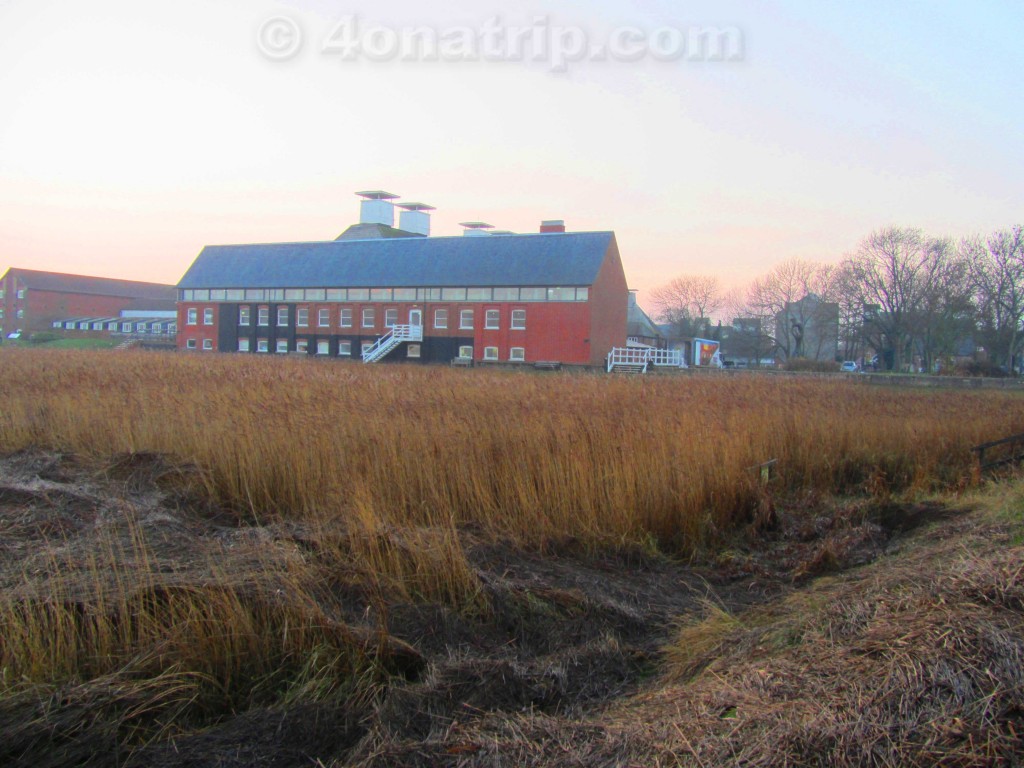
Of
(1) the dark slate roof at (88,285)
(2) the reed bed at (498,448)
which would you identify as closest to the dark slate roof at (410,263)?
(2) the reed bed at (498,448)

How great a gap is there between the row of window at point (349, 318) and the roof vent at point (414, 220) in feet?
60.3

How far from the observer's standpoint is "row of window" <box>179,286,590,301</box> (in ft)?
162

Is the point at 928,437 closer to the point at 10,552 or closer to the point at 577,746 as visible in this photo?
the point at 577,746

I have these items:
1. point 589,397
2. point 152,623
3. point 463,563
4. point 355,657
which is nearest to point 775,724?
point 355,657

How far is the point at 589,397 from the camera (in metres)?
13.0

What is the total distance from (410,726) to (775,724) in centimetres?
151

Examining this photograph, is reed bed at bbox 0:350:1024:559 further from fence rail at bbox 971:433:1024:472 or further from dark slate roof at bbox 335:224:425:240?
dark slate roof at bbox 335:224:425:240

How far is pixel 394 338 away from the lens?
168ft

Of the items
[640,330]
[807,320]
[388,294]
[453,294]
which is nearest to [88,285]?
[388,294]

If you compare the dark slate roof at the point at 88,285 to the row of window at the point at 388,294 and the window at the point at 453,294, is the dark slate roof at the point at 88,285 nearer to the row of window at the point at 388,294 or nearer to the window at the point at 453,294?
the row of window at the point at 388,294

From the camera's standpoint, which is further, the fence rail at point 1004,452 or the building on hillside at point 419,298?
the building on hillside at point 419,298

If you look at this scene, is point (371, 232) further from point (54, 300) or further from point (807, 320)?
point (54, 300)

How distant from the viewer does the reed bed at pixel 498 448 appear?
22.9ft

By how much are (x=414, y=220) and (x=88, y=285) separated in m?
51.6
